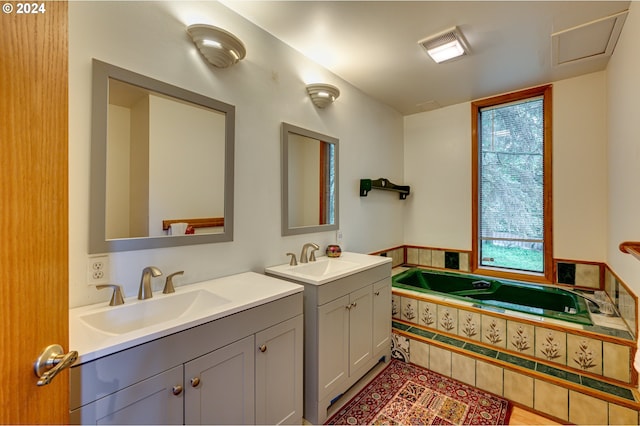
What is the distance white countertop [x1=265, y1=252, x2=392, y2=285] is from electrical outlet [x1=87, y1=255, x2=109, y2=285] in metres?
0.89

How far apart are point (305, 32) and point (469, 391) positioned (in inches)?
112

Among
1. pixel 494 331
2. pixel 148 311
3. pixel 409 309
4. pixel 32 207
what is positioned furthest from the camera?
pixel 409 309

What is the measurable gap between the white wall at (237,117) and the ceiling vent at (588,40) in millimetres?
1597

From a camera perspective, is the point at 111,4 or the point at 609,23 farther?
the point at 609,23

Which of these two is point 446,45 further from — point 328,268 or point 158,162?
point 158,162

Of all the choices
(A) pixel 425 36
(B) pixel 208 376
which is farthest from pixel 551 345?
(A) pixel 425 36

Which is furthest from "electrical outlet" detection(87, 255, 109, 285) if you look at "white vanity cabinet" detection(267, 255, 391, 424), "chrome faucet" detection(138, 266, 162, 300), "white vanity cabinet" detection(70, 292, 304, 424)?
"white vanity cabinet" detection(267, 255, 391, 424)

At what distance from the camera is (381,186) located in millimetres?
3010

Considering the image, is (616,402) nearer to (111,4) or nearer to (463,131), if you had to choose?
(463,131)

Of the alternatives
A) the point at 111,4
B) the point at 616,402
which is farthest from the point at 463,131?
the point at 111,4

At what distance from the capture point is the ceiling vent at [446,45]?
196cm

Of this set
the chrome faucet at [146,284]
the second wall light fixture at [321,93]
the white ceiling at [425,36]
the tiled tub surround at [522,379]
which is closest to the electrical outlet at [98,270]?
the chrome faucet at [146,284]

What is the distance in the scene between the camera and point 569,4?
5.47 feet

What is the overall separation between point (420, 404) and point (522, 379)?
27.9 inches
